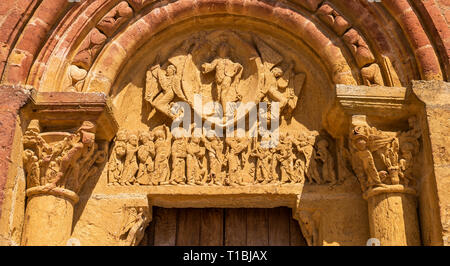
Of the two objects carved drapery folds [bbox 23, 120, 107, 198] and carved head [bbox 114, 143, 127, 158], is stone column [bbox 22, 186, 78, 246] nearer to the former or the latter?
carved drapery folds [bbox 23, 120, 107, 198]

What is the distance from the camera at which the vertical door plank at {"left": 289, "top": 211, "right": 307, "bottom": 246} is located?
5.12m

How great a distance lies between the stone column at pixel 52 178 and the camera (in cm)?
456

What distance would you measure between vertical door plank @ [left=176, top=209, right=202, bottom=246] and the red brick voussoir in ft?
5.25

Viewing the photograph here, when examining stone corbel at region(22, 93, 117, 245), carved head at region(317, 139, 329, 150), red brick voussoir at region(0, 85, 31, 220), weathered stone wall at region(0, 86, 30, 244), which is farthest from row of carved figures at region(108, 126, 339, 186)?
red brick voussoir at region(0, 85, 31, 220)

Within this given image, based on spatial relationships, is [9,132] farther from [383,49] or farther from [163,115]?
[383,49]

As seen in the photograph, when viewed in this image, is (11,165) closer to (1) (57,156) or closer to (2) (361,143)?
(1) (57,156)

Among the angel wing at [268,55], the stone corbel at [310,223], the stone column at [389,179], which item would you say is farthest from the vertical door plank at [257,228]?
the angel wing at [268,55]

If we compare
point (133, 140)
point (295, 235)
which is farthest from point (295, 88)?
point (133, 140)

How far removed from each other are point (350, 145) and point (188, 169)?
4.48 ft

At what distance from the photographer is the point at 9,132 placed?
442 centimetres

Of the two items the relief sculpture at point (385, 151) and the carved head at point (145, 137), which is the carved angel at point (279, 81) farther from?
the carved head at point (145, 137)
